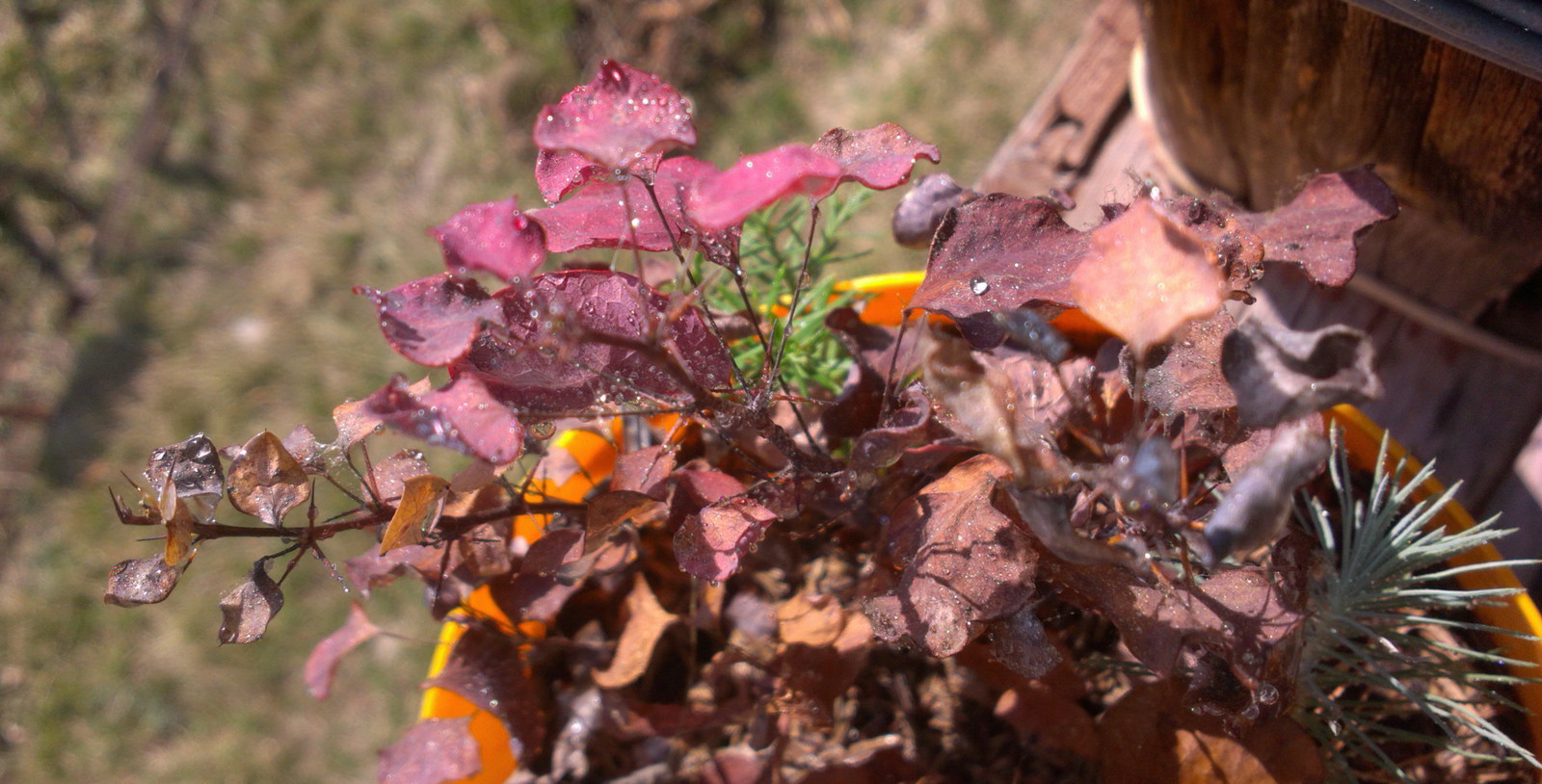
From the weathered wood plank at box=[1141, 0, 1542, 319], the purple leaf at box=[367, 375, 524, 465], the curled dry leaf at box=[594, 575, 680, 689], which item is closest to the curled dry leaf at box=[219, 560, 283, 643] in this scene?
the purple leaf at box=[367, 375, 524, 465]

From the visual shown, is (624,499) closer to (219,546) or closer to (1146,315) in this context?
(1146,315)

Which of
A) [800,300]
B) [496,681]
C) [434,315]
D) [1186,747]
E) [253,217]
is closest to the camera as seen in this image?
[434,315]

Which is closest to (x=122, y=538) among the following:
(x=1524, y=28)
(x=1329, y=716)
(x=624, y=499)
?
(x=624, y=499)

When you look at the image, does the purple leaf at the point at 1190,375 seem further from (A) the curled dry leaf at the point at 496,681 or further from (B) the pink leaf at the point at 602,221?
(A) the curled dry leaf at the point at 496,681

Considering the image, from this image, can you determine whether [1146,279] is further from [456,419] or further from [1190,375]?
[456,419]

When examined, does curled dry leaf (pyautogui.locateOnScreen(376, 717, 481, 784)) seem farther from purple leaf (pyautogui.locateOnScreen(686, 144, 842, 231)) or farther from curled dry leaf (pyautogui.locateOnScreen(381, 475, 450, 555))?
purple leaf (pyautogui.locateOnScreen(686, 144, 842, 231))

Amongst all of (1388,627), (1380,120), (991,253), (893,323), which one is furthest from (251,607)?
(1380,120)
